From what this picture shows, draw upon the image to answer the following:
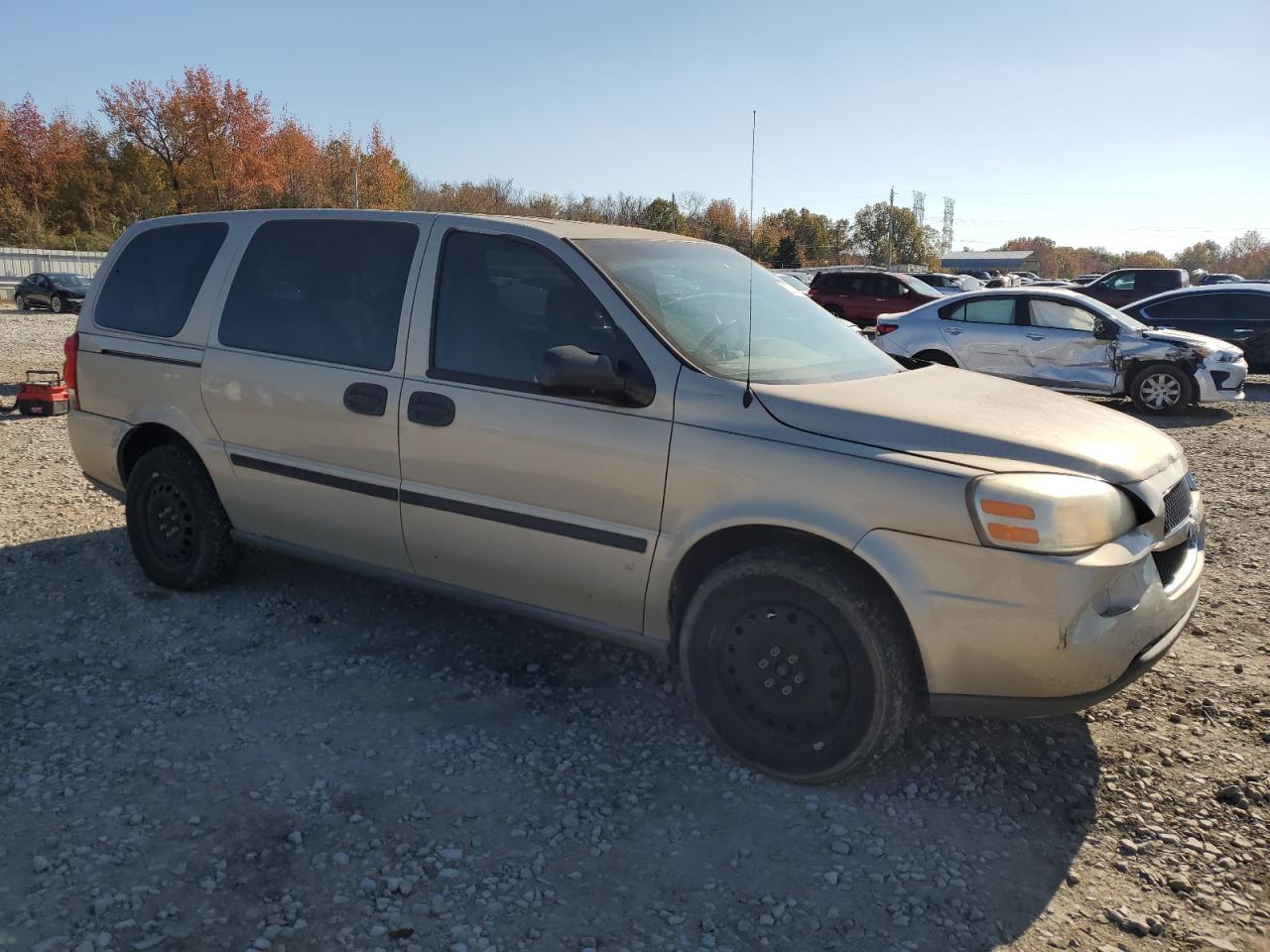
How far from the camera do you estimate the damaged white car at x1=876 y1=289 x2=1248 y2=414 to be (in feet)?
37.6

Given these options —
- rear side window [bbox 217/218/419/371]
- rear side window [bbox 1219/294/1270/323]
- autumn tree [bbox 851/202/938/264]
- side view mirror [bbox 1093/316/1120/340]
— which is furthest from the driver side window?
autumn tree [bbox 851/202/938/264]

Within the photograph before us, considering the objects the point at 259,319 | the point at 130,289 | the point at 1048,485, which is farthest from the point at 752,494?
the point at 130,289

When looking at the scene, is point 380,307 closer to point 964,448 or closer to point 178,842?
point 178,842

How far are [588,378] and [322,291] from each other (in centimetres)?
162

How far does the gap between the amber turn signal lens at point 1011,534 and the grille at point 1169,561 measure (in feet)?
1.96

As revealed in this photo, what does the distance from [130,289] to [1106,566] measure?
4715mm

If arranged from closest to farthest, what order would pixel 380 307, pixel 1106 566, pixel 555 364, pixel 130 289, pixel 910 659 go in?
pixel 1106 566
pixel 910 659
pixel 555 364
pixel 380 307
pixel 130 289

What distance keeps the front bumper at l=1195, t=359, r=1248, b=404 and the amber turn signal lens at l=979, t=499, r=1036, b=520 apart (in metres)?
10.3

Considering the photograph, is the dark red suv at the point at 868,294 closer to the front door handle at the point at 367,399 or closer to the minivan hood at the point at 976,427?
the minivan hood at the point at 976,427

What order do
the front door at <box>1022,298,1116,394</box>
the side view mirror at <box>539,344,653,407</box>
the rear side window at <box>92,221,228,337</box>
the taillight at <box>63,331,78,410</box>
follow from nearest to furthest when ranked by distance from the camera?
the side view mirror at <box>539,344,653,407</box>, the rear side window at <box>92,221,228,337</box>, the taillight at <box>63,331,78,410</box>, the front door at <box>1022,298,1116,394</box>

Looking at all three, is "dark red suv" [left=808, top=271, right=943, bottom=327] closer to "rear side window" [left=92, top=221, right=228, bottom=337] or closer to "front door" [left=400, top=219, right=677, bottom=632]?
"rear side window" [left=92, top=221, right=228, bottom=337]

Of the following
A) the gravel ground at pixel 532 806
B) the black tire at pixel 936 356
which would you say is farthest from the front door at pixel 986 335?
the gravel ground at pixel 532 806

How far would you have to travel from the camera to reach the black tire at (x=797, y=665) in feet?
10.1

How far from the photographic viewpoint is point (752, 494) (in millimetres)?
3189
